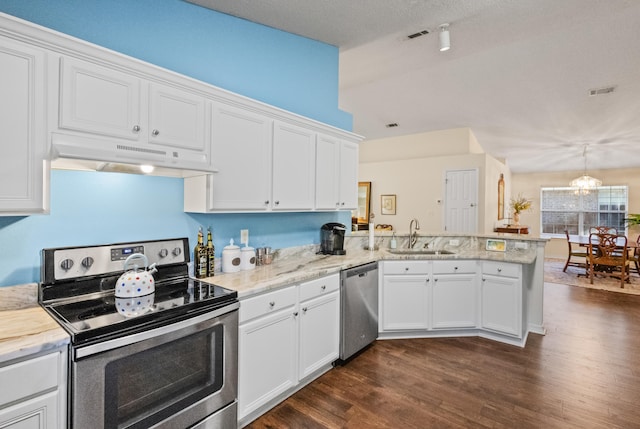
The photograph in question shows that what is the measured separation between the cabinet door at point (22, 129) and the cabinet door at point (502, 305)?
3.62 meters

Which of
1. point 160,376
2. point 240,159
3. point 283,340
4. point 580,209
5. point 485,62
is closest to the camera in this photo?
point 160,376

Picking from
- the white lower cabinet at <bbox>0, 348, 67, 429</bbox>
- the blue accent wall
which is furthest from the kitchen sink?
the white lower cabinet at <bbox>0, 348, 67, 429</bbox>

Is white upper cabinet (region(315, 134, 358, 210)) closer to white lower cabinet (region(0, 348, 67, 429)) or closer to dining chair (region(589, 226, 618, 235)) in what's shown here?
white lower cabinet (region(0, 348, 67, 429))

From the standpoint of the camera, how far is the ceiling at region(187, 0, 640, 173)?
2568 millimetres

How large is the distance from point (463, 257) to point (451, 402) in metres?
1.47

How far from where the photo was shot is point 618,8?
2531 millimetres

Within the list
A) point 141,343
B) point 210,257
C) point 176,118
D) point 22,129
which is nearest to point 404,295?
point 210,257

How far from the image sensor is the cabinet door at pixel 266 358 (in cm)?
192

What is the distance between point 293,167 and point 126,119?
4.28 ft

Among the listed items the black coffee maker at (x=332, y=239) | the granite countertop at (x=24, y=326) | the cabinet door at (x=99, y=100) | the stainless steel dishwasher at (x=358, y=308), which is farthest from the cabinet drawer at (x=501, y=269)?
the granite countertop at (x=24, y=326)

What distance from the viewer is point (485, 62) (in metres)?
3.57

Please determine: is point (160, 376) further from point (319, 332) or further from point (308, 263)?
point (308, 263)

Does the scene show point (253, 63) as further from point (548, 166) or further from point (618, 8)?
point (548, 166)

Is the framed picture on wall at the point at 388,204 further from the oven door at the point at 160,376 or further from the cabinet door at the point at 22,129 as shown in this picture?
the cabinet door at the point at 22,129
